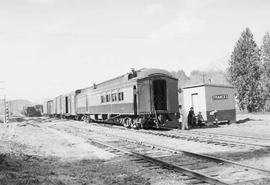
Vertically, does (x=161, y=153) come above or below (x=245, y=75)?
below

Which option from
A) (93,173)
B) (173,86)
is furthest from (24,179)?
(173,86)

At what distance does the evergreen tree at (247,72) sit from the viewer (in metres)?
53.2

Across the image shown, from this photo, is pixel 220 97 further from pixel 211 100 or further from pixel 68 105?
pixel 68 105

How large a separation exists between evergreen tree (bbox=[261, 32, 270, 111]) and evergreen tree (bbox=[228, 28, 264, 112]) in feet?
2.33

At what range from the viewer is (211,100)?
84.6ft

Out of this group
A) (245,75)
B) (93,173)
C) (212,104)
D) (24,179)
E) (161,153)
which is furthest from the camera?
(245,75)

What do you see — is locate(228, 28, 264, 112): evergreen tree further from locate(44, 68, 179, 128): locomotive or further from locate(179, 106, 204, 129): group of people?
locate(44, 68, 179, 128): locomotive

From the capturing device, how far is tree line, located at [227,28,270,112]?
53188 millimetres

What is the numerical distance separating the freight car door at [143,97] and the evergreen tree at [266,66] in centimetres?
3614

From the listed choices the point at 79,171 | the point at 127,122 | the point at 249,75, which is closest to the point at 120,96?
the point at 127,122

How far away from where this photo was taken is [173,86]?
879 inches

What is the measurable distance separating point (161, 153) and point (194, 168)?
2.95 meters

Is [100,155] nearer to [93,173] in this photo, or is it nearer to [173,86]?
[93,173]

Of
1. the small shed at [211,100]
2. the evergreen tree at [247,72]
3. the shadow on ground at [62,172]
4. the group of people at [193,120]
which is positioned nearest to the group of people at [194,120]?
the group of people at [193,120]
